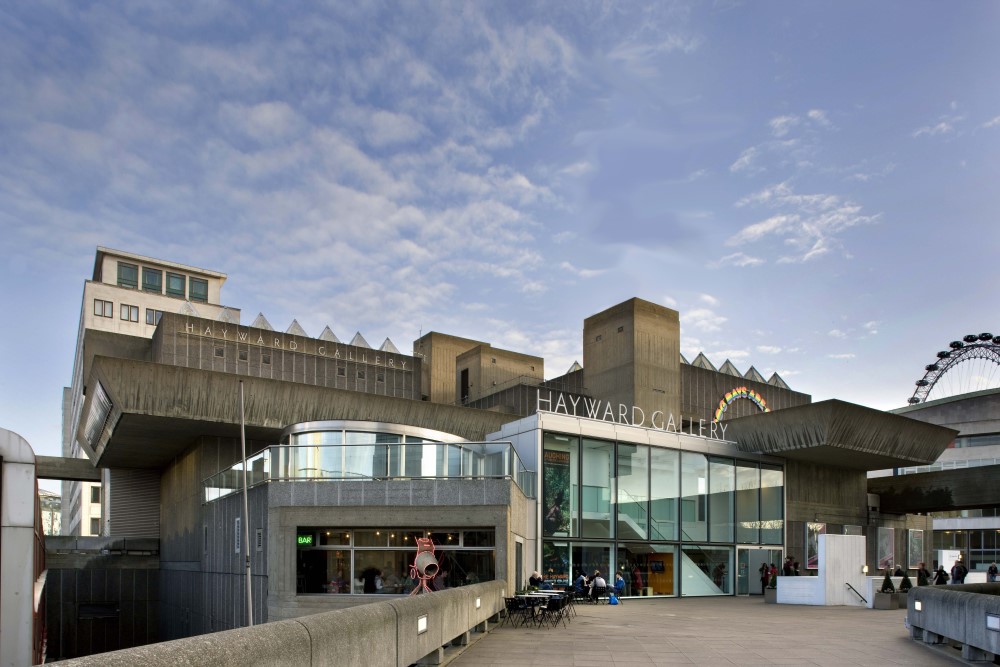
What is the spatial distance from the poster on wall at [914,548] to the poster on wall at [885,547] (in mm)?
2271

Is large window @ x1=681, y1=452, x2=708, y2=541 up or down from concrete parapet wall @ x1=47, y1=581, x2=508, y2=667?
down

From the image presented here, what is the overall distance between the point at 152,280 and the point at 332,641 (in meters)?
96.6

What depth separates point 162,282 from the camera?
97750mm

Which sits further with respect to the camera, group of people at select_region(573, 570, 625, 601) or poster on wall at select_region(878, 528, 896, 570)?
poster on wall at select_region(878, 528, 896, 570)

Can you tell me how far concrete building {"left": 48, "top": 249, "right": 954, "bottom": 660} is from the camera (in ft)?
83.8

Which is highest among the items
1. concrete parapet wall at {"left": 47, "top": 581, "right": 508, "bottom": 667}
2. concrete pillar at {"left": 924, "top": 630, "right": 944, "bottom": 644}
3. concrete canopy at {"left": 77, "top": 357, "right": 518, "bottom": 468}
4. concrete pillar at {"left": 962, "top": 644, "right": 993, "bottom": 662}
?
concrete canopy at {"left": 77, "top": 357, "right": 518, "bottom": 468}

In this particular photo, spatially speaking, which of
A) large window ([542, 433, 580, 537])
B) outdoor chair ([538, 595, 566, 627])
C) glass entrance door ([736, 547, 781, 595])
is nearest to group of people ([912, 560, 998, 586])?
glass entrance door ([736, 547, 781, 595])

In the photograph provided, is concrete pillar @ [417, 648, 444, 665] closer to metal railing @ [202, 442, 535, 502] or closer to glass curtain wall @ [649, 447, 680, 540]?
metal railing @ [202, 442, 535, 502]

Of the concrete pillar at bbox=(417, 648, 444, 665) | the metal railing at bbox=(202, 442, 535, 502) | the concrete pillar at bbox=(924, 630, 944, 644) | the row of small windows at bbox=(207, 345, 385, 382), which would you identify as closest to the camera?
the concrete pillar at bbox=(417, 648, 444, 665)

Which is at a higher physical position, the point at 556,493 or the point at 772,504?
the point at 556,493

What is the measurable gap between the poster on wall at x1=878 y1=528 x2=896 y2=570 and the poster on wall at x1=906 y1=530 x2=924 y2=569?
7.45 ft

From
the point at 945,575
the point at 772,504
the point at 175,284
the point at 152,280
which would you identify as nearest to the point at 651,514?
the point at 772,504

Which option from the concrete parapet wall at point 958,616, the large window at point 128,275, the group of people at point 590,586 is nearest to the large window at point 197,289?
the large window at point 128,275

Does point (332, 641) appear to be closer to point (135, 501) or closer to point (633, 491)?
point (633, 491)
